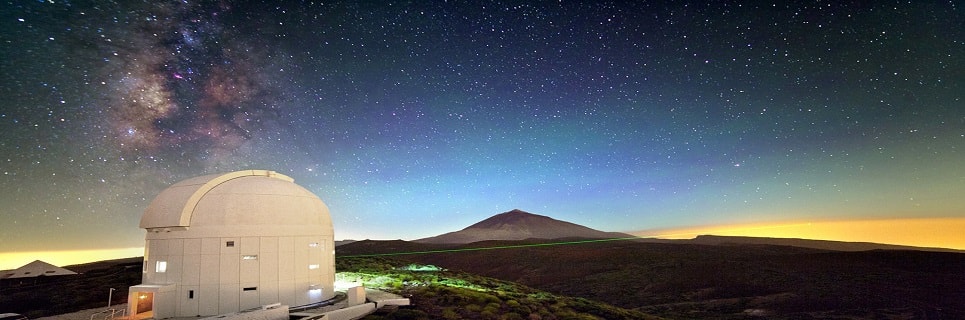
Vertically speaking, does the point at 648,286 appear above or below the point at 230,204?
below

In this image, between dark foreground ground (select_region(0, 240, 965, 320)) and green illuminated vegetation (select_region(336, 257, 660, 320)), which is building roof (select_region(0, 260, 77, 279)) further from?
green illuminated vegetation (select_region(336, 257, 660, 320))

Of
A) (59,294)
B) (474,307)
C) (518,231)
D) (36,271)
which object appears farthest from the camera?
(518,231)

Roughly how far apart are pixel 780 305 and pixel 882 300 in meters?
9.25

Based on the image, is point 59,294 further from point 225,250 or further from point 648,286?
point 648,286

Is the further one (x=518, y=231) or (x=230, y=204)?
(x=518, y=231)

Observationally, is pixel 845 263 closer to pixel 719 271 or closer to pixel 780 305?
pixel 719 271

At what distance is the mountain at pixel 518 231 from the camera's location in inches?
6683

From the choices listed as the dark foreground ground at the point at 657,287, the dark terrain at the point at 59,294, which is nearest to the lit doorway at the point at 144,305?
the dark foreground ground at the point at 657,287

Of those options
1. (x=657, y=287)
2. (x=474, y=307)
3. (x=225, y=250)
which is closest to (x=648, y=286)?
(x=657, y=287)

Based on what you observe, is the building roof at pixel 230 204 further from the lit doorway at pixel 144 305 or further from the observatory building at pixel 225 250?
the lit doorway at pixel 144 305

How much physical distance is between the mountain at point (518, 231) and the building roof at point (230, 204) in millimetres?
144285

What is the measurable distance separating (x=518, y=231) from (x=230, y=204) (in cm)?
15952

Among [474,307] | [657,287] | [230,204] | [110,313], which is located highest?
[230,204]

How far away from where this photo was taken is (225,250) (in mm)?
18203
